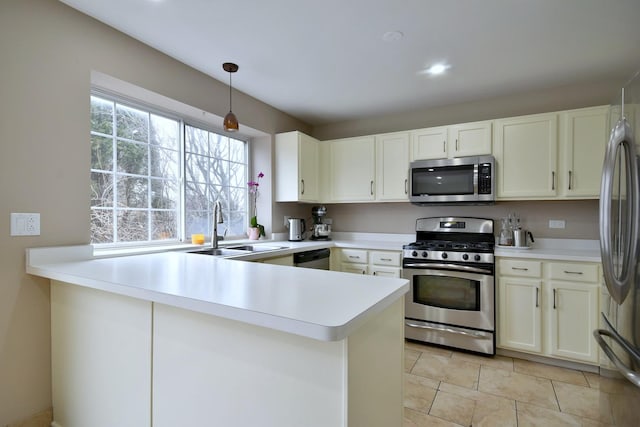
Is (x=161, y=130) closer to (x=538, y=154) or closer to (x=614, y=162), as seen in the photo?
(x=614, y=162)

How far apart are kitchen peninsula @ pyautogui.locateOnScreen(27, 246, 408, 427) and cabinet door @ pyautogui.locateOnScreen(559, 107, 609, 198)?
2.43 m

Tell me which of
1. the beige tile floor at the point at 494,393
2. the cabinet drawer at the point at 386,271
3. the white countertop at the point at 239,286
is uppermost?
the white countertop at the point at 239,286

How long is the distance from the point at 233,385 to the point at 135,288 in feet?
1.73

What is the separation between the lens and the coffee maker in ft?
12.8

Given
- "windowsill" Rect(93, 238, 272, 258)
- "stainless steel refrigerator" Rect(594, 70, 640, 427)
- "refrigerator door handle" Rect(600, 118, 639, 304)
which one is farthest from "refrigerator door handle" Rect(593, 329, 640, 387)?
"windowsill" Rect(93, 238, 272, 258)

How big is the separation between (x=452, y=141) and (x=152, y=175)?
2.81m

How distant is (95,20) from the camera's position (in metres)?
1.95

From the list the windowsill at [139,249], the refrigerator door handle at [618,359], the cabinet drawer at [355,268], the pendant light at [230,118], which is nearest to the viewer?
the refrigerator door handle at [618,359]

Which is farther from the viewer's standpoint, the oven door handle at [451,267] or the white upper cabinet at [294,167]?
the white upper cabinet at [294,167]

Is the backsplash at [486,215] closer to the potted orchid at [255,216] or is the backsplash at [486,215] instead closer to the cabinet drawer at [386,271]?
the cabinet drawer at [386,271]

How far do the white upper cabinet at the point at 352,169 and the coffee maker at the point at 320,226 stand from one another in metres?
0.30

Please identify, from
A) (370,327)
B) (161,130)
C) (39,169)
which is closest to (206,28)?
(161,130)

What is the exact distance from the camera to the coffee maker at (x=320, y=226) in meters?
3.89

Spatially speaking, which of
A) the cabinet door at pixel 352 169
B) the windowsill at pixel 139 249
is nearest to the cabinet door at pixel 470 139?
the cabinet door at pixel 352 169
